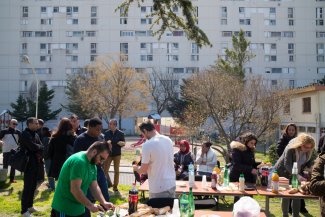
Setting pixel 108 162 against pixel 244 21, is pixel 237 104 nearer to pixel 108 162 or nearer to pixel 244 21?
pixel 108 162

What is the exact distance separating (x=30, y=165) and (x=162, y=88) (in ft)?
139

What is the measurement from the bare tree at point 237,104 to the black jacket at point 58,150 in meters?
12.1

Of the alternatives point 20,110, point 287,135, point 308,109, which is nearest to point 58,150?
point 287,135

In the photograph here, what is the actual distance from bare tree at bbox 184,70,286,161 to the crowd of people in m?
9.70

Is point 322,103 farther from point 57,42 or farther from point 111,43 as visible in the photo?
point 57,42

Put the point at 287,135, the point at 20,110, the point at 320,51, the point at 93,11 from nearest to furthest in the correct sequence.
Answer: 1. the point at 287,135
2. the point at 20,110
3. the point at 93,11
4. the point at 320,51

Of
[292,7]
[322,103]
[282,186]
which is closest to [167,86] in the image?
[292,7]

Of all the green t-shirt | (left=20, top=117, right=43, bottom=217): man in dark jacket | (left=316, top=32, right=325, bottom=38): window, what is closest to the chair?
the green t-shirt

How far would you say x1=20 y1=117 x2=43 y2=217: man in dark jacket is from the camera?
712 cm

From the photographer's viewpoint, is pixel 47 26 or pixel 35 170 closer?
pixel 35 170

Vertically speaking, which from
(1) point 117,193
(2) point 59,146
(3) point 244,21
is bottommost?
(1) point 117,193

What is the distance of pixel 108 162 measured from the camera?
388 inches

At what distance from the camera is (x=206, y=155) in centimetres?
999

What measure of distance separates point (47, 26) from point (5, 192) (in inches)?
1790
